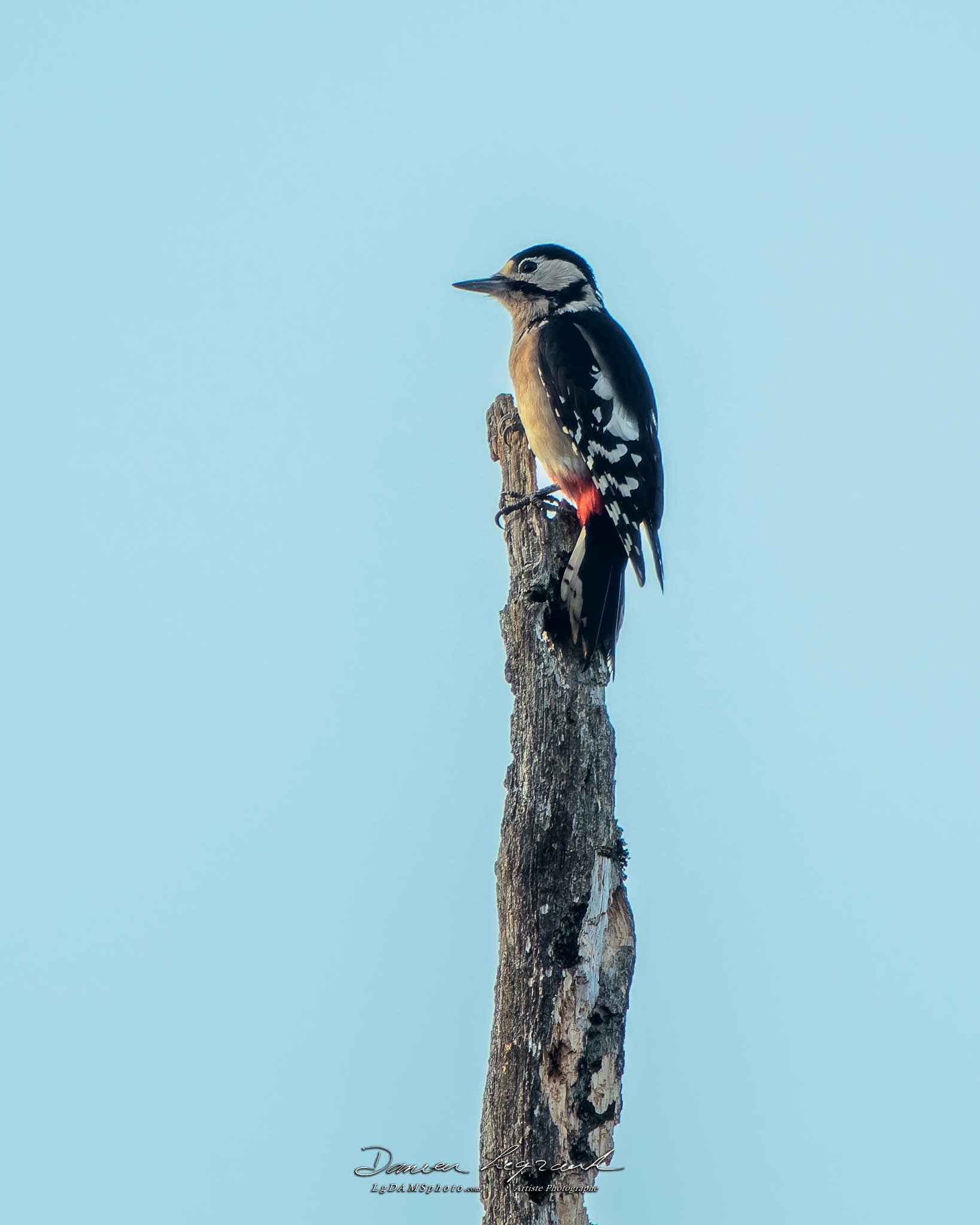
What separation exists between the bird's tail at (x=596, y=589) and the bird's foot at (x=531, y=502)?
0.49ft

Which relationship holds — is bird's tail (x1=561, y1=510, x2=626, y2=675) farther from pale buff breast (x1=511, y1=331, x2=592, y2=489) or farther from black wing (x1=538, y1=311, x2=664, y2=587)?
pale buff breast (x1=511, y1=331, x2=592, y2=489)

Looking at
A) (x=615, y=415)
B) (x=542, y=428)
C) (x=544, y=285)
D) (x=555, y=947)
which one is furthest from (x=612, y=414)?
(x=555, y=947)

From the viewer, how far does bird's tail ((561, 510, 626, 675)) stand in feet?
14.4

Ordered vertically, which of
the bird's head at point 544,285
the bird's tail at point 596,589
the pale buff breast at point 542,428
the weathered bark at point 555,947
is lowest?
→ the weathered bark at point 555,947

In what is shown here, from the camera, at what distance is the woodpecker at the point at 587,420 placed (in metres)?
4.61

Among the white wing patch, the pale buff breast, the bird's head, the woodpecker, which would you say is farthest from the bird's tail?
the bird's head

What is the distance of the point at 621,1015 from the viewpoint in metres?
3.87

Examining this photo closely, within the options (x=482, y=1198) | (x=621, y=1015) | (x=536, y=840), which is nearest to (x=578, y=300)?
(x=536, y=840)

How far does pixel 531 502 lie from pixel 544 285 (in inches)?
76.7

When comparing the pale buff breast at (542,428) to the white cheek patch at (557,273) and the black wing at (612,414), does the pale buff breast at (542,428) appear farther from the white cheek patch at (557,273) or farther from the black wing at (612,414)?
the white cheek patch at (557,273)

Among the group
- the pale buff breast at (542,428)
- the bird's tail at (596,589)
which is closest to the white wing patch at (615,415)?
the pale buff breast at (542,428)

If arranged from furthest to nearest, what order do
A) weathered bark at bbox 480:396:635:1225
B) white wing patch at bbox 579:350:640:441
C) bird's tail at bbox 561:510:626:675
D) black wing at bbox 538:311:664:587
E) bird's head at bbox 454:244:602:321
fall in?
bird's head at bbox 454:244:602:321
white wing patch at bbox 579:350:640:441
black wing at bbox 538:311:664:587
bird's tail at bbox 561:510:626:675
weathered bark at bbox 480:396:635:1225

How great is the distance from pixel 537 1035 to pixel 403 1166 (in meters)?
0.76

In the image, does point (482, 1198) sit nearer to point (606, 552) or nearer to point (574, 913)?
point (574, 913)
